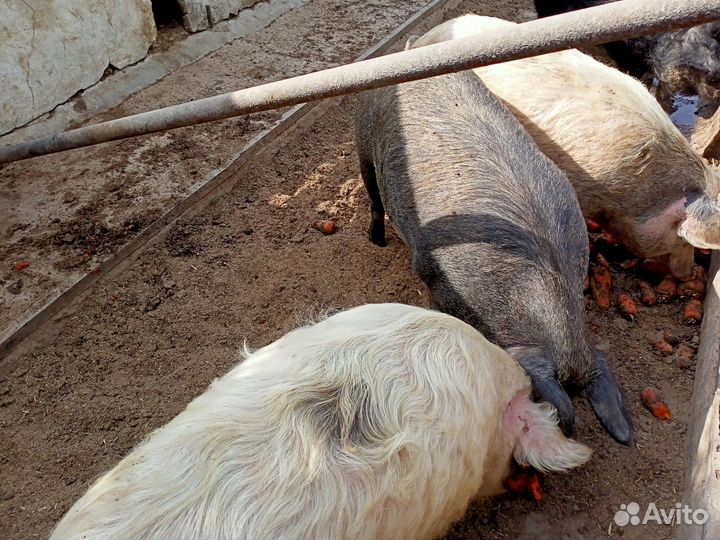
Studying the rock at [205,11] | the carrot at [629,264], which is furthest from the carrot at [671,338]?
the rock at [205,11]

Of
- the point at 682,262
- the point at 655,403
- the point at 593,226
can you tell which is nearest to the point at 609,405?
the point at 655,403

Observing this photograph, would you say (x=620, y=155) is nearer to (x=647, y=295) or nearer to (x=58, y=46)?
(x=647, y=295)

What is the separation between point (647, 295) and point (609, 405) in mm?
1410

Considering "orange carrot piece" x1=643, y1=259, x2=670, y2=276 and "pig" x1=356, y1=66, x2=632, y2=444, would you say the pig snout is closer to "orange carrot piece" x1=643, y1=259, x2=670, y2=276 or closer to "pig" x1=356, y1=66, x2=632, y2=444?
"pig" x1=356, y1=66, x2=632, y2=444

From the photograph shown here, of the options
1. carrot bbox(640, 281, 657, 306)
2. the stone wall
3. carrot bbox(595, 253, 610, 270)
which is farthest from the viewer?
the stone wall

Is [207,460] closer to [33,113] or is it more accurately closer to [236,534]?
[236,534]

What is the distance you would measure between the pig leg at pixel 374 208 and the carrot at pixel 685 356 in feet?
5.82

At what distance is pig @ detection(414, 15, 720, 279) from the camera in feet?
12.4

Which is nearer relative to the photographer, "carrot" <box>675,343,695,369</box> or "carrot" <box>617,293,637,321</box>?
"carrot" <box>675,343,695,369</box>

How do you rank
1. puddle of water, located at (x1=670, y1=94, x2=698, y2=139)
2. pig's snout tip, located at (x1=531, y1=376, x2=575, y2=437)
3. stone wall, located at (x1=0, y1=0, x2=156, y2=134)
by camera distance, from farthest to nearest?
puddle of water, located at (x1=670, y1=94, x2=698, y2=139) → stone wall, located at (x1=0, y1=0, x2=156, y2=134) → pig's snout tip, located at (x1=531, y1=376, x2=575, y2=437)

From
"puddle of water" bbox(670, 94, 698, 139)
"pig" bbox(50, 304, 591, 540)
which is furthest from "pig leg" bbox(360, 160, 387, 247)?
"puddle of water" bbox(670, 94, 698, 139)

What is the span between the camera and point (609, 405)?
8.64ft

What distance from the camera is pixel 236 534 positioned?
162cm

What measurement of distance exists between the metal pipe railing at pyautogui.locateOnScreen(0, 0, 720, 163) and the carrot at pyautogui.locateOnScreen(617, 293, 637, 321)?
2164mm
